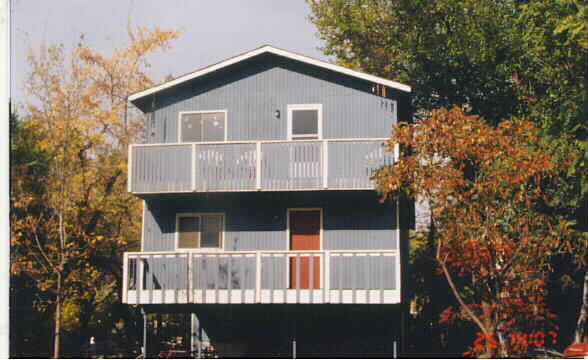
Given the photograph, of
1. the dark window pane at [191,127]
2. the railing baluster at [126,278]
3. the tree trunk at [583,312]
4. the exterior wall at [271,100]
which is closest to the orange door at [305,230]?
the exterior wall at [271,100]

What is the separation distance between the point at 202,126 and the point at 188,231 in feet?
7.44

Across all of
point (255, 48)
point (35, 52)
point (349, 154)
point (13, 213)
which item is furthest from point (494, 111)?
Answer: point (13, 213)

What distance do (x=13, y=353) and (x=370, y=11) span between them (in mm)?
12884

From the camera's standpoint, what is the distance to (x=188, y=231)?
18.5 metres

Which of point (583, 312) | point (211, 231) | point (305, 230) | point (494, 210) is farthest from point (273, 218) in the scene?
point (583, 312)

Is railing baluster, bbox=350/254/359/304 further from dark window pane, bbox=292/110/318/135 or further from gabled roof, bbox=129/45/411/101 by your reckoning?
gabled roof, bbox=129/45/411/101

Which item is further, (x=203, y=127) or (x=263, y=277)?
(x=203, y=127)

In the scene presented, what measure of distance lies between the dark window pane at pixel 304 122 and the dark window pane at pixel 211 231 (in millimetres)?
2483

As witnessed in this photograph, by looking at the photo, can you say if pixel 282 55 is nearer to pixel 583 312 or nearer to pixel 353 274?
pixel 353 274

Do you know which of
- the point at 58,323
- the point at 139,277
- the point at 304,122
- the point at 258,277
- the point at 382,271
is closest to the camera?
the point at 382,271

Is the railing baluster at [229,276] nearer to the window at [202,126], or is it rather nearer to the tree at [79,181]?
the window at [202,126]

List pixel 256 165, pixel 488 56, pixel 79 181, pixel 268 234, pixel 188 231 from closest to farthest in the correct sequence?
pixel 256 165 < pixel 268 234 < pixel 188 231 < pixel 488 56 < pixel 79 181

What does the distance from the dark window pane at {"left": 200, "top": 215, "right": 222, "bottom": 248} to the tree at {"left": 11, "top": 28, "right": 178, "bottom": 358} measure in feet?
9.80

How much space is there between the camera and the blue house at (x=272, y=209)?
16938mm
